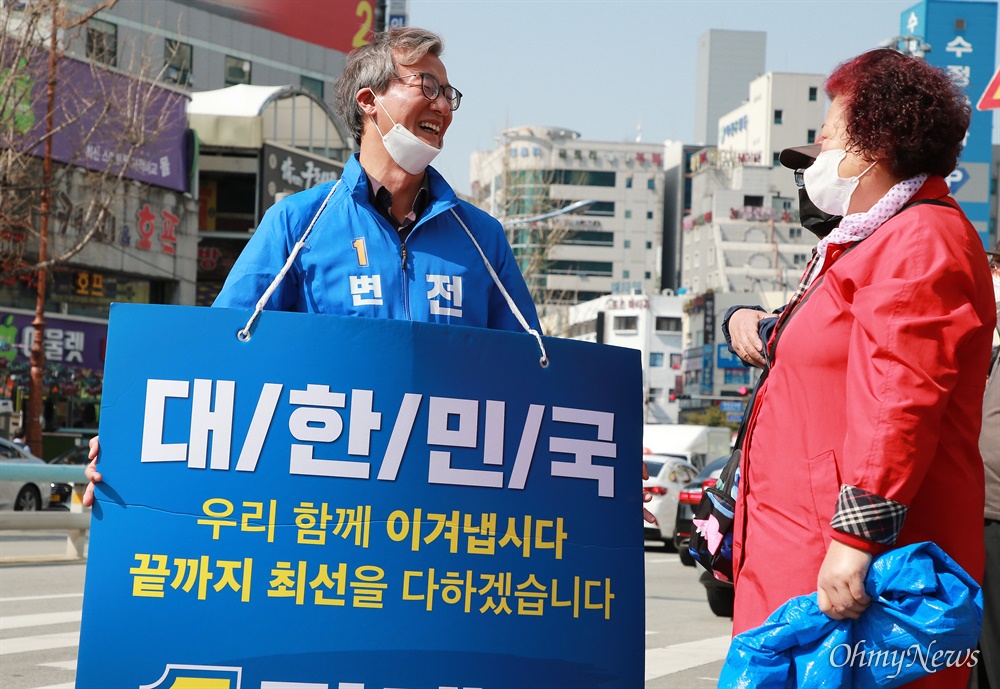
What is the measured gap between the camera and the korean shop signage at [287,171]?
136 feet

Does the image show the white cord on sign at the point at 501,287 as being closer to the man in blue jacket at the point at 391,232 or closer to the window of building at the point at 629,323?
the man in blue jacket at the point at 391,232

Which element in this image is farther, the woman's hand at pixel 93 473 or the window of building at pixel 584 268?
the window of building at pixel 584 268

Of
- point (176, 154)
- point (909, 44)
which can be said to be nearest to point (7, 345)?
point (176, 154)

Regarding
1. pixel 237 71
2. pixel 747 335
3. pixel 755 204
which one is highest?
pixel 755 204

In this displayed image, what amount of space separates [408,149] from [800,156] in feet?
3.11

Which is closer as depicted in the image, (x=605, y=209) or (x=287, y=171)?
(x=287, y=171)

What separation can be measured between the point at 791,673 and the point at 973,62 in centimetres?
4744

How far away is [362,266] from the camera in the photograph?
301 centimetres

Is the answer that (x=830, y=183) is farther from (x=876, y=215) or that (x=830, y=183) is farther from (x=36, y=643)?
(x=36, y=643)

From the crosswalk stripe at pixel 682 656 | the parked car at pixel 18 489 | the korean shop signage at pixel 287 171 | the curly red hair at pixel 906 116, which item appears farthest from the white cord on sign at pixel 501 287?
the korean shop signage at pixel 287 171

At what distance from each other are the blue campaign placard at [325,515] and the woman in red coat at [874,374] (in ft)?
1.47

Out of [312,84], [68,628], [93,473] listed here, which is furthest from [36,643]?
[312,84]

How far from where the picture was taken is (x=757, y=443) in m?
2.80

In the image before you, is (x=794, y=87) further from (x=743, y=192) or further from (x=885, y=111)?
(x=885, y=111)
